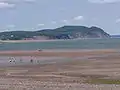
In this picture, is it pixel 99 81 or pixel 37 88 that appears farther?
pixel 99 81

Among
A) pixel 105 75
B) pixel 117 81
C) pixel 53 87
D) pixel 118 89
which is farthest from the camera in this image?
pixel 105 75

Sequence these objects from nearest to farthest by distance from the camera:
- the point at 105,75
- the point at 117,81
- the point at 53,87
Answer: the point at 53,87
the point at 117,81
the point at 105,75

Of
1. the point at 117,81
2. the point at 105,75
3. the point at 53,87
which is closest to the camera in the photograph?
the point at 53,87

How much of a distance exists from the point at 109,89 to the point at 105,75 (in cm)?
1296

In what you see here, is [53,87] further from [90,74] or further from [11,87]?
[90,74]

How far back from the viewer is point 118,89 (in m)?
29.2

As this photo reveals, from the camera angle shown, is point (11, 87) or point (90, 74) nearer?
point (11, 87)

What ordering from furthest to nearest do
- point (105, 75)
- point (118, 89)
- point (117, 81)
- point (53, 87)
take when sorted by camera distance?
point (105, 75) < point (117, 81) < point (53, 87) < point (118, 89)

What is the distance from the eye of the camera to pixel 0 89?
99.2ft

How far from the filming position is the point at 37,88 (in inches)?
1195

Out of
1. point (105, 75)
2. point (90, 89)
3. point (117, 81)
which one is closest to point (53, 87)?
point (90, 89)

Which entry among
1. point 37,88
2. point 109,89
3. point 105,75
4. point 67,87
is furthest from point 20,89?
point 105,75

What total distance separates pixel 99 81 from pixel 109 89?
24.6 ft

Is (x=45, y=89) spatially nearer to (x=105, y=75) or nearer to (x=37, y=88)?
(x=37, y=88)
